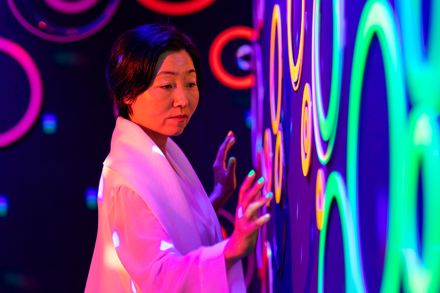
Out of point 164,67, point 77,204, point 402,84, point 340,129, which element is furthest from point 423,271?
point 77,204

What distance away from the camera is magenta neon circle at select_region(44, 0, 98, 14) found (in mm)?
2453

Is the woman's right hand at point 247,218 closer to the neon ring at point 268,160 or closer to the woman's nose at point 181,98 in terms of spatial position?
the woman's nose at point 181,98

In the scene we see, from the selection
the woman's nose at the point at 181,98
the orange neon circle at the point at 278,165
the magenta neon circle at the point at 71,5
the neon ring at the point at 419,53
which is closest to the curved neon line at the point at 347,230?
the neon ring at the point at 419,53

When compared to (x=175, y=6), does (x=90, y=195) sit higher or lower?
lower

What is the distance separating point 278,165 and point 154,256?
1.75ft

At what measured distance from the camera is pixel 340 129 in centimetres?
77

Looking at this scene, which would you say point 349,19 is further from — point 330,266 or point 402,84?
point 330,266

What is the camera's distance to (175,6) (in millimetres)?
2453

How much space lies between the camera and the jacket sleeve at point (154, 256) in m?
1.08

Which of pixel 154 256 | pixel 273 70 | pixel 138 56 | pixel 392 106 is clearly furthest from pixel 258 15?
pixel 392 106

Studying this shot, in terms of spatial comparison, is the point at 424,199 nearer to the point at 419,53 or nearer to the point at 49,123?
the point at 419,53

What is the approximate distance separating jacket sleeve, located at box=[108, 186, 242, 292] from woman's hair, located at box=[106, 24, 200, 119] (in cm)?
21

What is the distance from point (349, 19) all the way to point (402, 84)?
8.4 inches

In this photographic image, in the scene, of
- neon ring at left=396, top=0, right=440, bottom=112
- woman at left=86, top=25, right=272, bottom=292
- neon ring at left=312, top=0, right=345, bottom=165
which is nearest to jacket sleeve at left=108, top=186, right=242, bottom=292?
woman at left=86, top=25, right=272, bottom=292
